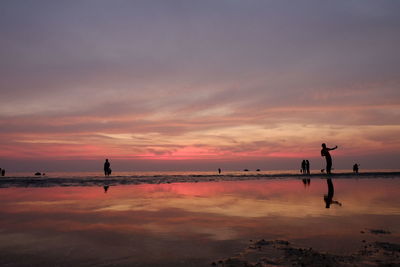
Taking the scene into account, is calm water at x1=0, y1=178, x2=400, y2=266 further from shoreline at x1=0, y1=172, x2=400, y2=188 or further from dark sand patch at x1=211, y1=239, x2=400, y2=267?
shoreline at x1=0, y1=172, x2=400, y2=188

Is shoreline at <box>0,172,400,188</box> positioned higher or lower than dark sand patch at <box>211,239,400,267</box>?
higher

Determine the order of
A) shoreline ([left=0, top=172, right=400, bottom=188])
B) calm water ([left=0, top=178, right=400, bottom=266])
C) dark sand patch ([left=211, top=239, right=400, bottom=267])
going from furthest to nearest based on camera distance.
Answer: shoreline ([left=0, top=172, right=400, bottom=188]), calm water ([left=0, top=178, right=400, bottom=266]), dark sand patch ([left=211, top=239, right=400, bottom=267])

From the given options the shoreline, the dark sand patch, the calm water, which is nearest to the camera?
the dark sand patch

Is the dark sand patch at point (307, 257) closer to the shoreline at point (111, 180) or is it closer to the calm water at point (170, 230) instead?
the calm water at point (170, 230)

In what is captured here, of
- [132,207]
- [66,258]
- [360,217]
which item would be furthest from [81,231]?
[360,217]

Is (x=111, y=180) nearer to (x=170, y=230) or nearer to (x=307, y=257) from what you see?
(x=170, y=230)

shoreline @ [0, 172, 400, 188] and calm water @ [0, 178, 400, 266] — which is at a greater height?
shoreline @ [0, 172, 400, 188]

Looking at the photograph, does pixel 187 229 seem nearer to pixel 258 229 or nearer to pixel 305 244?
pixel 258 229

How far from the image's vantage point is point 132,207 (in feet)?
39.9

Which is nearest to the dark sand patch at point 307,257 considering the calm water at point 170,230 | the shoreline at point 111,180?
the calm water at point 170,230

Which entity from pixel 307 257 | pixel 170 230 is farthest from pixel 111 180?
pixel 307 257

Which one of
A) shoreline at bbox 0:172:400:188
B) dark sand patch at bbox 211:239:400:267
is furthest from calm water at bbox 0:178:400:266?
shoreline at bbox 0:172:400:188

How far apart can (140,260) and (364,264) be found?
3.93 metres

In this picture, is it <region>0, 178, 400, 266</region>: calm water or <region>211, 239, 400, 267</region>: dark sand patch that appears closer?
<region>211, 239, 400, 267</region>: dark sand patch
